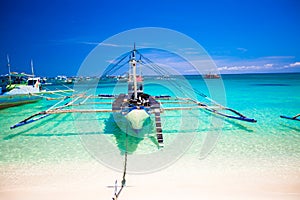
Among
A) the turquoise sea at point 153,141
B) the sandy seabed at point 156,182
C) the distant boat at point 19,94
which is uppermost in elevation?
the distant boat at point 19,94

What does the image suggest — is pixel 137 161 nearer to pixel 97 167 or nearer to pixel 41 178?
pixel 97 167

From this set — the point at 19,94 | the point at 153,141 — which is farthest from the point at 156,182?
the point at 19,94

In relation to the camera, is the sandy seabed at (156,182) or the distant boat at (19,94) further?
the distant boat at (19,94)

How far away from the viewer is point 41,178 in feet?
12.3

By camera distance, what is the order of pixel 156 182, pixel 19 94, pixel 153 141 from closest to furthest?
pixel 156 182 → pixel 153 141 → pixel 19 94

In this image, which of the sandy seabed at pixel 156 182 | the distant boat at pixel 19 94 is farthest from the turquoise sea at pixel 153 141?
the distant boat at pixel 19 94

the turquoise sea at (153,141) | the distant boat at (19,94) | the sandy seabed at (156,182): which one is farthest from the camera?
the distant boat at (19,94)

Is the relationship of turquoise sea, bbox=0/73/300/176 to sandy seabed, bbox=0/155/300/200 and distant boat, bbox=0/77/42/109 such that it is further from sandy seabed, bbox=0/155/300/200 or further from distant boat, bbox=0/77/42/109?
distant boat, bbox=0/77/42/109

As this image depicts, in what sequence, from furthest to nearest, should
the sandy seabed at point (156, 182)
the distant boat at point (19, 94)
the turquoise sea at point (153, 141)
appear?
1. the distant boat at point (19, 94)
2. the turquoise sea at point (153, 141)
3. the sandy seabed at point (156, 182)

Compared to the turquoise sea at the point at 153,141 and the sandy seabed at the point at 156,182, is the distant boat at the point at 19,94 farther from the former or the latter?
the sandy seabed at the point at 156,182

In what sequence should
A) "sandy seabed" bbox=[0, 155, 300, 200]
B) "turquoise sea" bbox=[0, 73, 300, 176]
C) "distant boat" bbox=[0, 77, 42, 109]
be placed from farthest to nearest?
"distant boat" bbox=[0, 77, 42, 109]
"turquoise sea" bbox=[0, 73, 300, 176]
"sandy seabed" bbox=[0, 155, 300, 200]

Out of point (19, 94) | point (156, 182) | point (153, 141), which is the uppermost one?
point (19, 94)

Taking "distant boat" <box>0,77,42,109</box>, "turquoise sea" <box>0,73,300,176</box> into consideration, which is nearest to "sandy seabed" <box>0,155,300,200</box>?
"turquoise sea" <box>0,73,300,176</box>

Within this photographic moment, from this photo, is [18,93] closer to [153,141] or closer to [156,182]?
[153,141]
